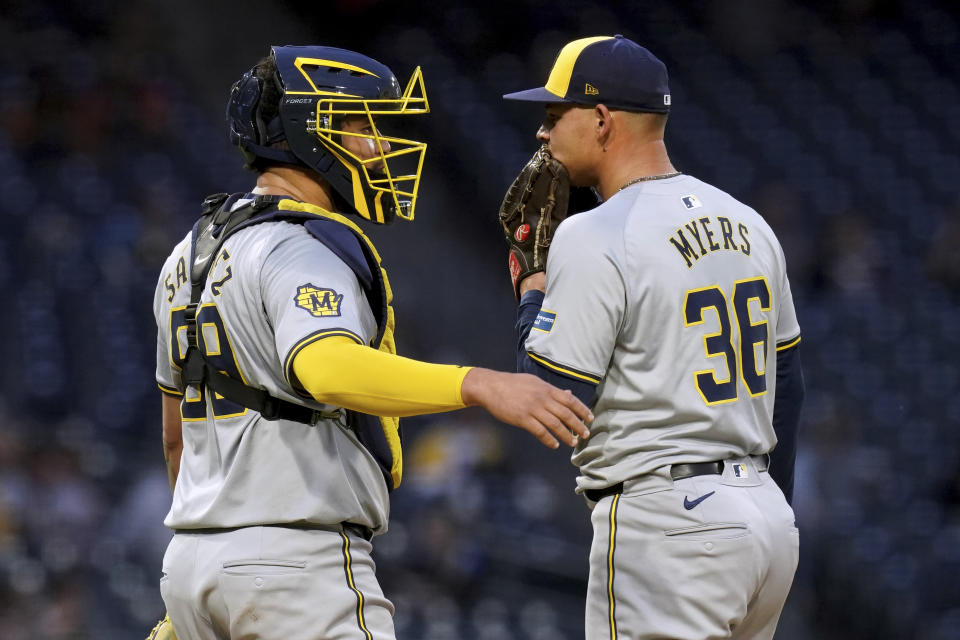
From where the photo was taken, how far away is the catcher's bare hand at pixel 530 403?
81.7 inches

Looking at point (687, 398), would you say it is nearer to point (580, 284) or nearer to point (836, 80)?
point (580, 284)

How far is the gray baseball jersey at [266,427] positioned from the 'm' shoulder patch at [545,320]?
1.11 ft

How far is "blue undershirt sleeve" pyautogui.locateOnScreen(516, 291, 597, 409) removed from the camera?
2383mm

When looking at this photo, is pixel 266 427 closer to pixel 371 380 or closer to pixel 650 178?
pixel 371 380

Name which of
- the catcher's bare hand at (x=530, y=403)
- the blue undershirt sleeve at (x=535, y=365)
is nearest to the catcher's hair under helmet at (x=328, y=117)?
the blue undershirt sleeve at (x=535, y=365)

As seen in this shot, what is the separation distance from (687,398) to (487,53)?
5.14 meters

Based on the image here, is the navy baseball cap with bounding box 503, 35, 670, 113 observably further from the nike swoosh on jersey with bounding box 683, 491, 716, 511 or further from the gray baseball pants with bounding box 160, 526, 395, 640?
the gray baseball pants with bounding box 160, 526, 395, 640

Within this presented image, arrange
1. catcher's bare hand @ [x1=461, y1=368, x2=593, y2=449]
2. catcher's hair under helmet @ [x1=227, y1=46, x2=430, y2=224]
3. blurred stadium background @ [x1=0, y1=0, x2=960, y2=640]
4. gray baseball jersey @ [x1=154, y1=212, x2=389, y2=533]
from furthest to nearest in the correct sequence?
blurred stadium background @ [x1=0, y1=0, x2=960, y2=640] → catcher's hair under helmet @ [x1=227, y1=46, x2=430, y2=224] → gray baseball jersey @ [x1=154, y1=212, x2=389, y2=533] → catcher's bare hand @ [x1=461, y1=368, x2=593, y2=449]

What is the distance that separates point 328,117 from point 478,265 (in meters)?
4.07

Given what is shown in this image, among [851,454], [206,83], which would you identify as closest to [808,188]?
[851,454]

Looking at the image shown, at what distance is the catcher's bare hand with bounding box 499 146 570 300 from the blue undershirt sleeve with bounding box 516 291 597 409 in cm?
9

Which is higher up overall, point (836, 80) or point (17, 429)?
point (836, 80)

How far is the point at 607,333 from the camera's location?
240cm

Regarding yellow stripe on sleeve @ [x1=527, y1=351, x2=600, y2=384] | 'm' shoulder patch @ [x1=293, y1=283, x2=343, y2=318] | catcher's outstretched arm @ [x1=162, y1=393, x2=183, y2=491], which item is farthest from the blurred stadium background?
'm' shoulder patch @ [x1=293, y1=283, x2=343, y2=318]
